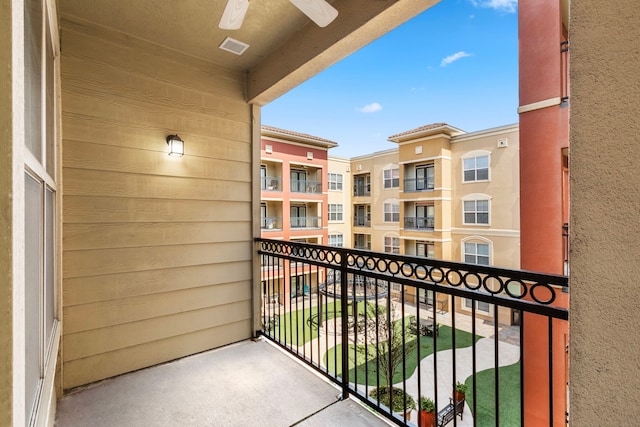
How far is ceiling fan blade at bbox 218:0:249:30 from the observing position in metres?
1.60

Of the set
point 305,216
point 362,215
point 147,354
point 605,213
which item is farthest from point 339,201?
point 605,213

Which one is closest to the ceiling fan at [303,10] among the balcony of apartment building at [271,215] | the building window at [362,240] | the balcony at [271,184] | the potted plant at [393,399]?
the potted plant at [393,399]

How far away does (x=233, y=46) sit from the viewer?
2.62m

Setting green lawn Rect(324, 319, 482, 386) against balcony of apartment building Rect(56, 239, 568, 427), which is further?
green lawn Rect(324, 319, 482, 386)

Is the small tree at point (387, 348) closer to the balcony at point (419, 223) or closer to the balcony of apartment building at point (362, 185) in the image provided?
the balcony at point (419, 223)

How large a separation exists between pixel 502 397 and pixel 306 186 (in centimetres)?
956

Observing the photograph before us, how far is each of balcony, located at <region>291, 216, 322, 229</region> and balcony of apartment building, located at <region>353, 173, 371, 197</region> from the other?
329 cm

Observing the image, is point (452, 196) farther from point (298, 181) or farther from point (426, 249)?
point (298, 181)

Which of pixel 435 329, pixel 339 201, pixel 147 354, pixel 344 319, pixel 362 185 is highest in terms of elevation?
pixel 362 185

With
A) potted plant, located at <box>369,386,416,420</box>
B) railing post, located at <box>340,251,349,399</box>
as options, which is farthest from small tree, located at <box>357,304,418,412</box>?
railing post, located at <box>340,251,349,399</box>

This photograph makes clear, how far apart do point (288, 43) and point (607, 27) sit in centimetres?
228

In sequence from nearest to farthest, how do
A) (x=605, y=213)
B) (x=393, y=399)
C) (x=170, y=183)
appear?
(x=605, y=213) → (x=170, y=183) → (x=393, y=399)

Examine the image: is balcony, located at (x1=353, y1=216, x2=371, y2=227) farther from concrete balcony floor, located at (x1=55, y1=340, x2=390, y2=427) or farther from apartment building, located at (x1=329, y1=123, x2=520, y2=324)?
concrete balcony floor, located at (x1=55, y1=340, x2=390, y2=427)

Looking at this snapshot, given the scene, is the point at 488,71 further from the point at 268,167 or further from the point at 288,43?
the point at 288,43
